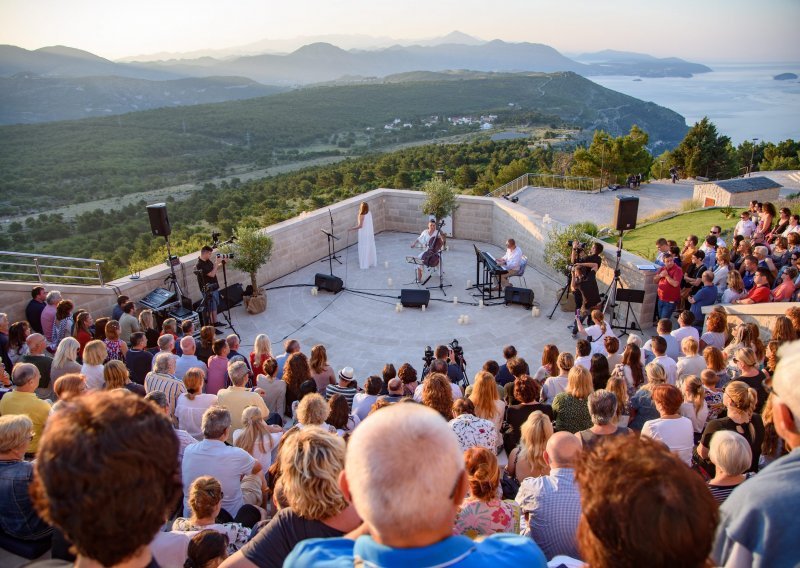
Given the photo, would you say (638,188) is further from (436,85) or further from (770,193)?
(436,85)

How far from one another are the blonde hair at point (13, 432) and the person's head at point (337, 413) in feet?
7.40

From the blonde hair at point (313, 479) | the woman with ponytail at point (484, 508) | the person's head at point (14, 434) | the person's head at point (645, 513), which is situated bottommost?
the woman with ponytail at point (484, 508)

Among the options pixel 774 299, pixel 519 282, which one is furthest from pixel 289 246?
pixel 774 299

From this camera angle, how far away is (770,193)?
2733cm

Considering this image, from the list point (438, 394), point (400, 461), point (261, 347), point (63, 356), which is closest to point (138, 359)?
point (63, 356)

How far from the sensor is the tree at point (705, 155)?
4141cm

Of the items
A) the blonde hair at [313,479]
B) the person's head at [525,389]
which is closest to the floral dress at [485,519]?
the blonde hair at [313,479]

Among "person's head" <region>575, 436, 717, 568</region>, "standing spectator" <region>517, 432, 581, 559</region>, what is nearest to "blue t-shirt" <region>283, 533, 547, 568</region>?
"person's head" <region>575, 436, 717, 568</region>

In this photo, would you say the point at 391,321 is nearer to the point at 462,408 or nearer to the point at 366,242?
the point at 366,242

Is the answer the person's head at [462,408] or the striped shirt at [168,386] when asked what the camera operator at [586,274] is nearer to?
the person's head at [462,408]

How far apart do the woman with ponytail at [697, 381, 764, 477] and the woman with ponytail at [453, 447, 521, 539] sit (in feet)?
6.58

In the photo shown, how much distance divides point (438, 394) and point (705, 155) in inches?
1748

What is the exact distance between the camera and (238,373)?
542cm

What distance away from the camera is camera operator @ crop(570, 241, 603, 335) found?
916 cm
